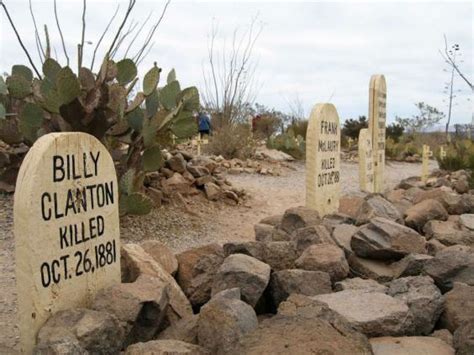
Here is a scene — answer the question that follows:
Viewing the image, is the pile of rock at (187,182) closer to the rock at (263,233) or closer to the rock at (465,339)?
the rock at (263,233)

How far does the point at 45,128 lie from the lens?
548 centimetres

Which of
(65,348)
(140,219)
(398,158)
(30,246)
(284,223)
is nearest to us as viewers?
(65,348)

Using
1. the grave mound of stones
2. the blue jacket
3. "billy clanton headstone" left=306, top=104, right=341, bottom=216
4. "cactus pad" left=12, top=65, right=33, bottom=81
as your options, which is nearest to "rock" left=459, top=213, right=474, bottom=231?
the grave mound of stones

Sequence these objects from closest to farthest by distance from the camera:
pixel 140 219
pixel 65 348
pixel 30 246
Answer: pixel 65 348 < pixel 30 246 < pixel 140 219

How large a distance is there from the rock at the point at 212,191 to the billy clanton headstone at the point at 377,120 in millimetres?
2555

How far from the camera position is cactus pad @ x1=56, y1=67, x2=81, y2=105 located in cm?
476

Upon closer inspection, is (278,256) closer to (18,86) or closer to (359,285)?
(359,285)

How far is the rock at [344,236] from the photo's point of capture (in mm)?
4277

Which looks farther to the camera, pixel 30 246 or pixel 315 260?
pixel 315 260

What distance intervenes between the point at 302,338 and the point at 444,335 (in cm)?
92

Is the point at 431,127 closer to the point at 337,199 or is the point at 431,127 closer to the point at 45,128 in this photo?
the point at 337,199

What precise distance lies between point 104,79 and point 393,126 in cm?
2148

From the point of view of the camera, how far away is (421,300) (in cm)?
315

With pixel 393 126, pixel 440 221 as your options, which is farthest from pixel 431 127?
pixel 440 221
